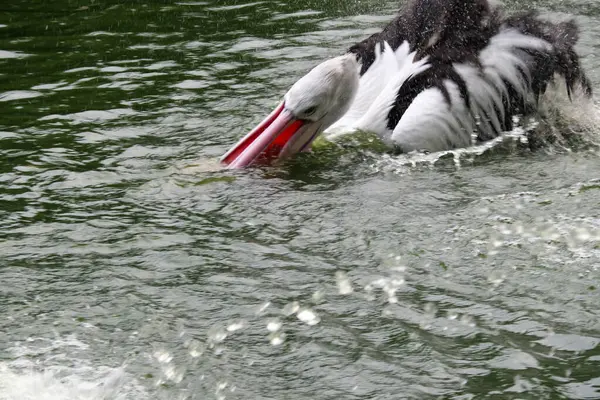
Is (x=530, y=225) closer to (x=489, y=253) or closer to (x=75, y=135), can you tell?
(x=489, y=253)

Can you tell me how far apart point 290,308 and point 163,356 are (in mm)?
592

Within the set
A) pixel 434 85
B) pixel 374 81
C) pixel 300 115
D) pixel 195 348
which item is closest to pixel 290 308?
pixel 195 348

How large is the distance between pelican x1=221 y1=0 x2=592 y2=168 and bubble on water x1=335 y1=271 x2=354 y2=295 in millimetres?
1641

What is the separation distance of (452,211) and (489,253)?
559mm

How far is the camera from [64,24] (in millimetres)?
9234

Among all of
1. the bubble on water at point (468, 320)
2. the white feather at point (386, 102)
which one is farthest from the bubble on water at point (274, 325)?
the white feather at point (386, 102)

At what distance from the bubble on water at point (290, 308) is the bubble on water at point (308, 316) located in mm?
28

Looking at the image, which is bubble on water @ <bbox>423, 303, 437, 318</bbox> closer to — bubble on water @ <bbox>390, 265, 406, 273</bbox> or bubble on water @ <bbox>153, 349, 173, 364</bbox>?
bubble on water @ <bbox>390, 265, 406, 273</bbox>

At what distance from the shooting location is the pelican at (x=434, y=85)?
6.14 metres

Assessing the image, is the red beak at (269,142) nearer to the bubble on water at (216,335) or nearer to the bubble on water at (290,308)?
the bubble on water at (290,308)

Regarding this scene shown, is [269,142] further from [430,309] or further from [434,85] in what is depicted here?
[430,309]

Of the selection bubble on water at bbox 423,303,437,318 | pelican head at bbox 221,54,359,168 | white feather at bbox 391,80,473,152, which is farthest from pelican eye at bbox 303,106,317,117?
bubble on water at bbox 423,303,437,318

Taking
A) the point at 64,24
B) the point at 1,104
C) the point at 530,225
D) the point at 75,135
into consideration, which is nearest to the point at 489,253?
the point at 530,225

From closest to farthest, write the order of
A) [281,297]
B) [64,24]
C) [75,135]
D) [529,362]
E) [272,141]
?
[529,362] → [281,297] → [272,141] → [75,135] → [64,24]
